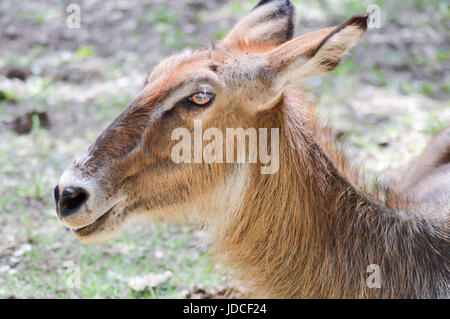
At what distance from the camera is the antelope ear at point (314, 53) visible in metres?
3.28

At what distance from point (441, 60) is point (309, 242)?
612cm

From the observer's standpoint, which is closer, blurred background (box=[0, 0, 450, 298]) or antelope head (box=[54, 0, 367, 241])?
antelope head (box=[54, 0, 367, 241])

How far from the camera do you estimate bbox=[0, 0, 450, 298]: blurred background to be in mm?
5219

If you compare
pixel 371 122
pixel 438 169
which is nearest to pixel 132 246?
pixel 438 169

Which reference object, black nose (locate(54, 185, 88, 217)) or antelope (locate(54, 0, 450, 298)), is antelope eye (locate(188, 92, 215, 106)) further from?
black nose (locate(54, 185, 88, 217))

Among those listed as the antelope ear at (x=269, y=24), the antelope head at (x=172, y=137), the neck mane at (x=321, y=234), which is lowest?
the neck mane at (x=321, y=234)

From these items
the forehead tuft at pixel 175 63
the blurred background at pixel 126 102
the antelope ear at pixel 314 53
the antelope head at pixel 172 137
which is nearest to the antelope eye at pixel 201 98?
the antelope head at pixel 172 137

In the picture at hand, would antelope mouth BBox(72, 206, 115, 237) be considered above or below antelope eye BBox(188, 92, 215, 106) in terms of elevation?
below

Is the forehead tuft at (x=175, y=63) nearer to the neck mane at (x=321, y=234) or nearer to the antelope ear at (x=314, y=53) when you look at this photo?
the antelope ear at (x=314, y=53)

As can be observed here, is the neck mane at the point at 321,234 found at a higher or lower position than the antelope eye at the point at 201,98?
lower

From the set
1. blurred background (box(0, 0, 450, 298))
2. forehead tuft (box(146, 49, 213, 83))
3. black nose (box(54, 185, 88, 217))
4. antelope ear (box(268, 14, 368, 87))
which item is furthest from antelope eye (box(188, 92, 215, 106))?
black nose (box(54, 185, 88, 217))

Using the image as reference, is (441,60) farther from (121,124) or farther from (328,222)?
(121,124)

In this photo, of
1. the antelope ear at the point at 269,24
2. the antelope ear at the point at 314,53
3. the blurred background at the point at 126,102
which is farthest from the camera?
the blurred background at the point at 126,102
